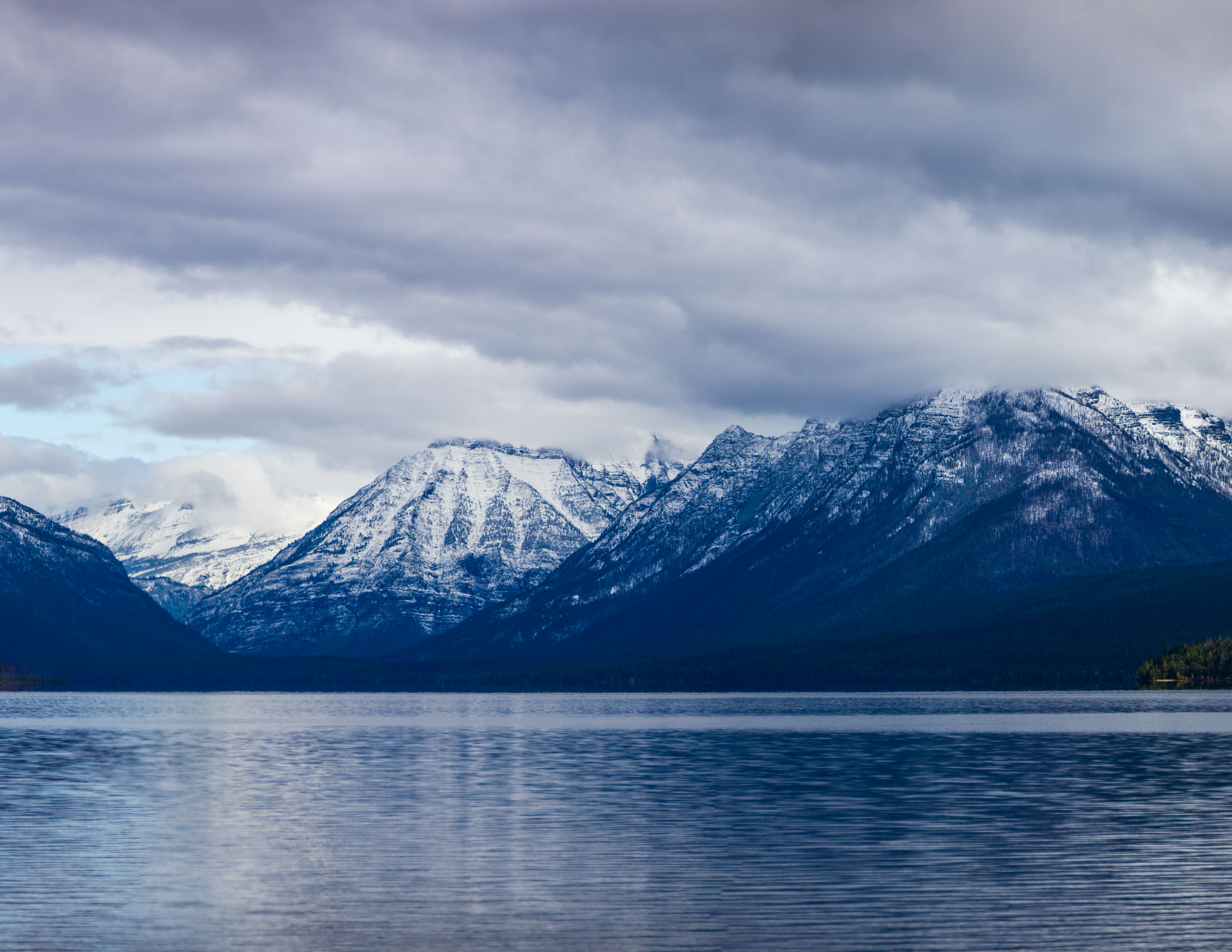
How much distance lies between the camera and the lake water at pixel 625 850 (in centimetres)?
4275

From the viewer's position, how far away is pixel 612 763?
108375mm

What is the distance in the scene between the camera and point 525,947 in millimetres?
40469

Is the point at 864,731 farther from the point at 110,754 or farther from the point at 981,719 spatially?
the point at 110,754

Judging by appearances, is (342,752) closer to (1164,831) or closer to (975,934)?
(1164,831)

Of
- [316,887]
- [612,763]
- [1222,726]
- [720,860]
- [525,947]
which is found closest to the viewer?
[525,947]

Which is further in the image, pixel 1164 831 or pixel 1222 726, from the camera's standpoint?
pixel 1222 726

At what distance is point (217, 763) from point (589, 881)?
66.5 m

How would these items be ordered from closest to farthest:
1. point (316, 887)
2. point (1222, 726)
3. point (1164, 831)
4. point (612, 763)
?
1. point (316, 887)
2. point (1164, 831)
3. point (612, 763)
4. point (1222, 726)

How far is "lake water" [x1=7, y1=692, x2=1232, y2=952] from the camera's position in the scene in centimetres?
4275

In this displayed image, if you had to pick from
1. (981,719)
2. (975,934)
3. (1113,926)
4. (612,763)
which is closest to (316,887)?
(975,934)

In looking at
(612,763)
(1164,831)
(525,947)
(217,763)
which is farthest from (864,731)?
(525,947)

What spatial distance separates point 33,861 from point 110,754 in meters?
66.7

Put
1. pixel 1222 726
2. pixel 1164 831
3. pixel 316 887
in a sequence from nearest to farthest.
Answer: pixel 316 887, pixel 1164 831, pixel 1222 726

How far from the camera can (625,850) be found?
6009 cm
